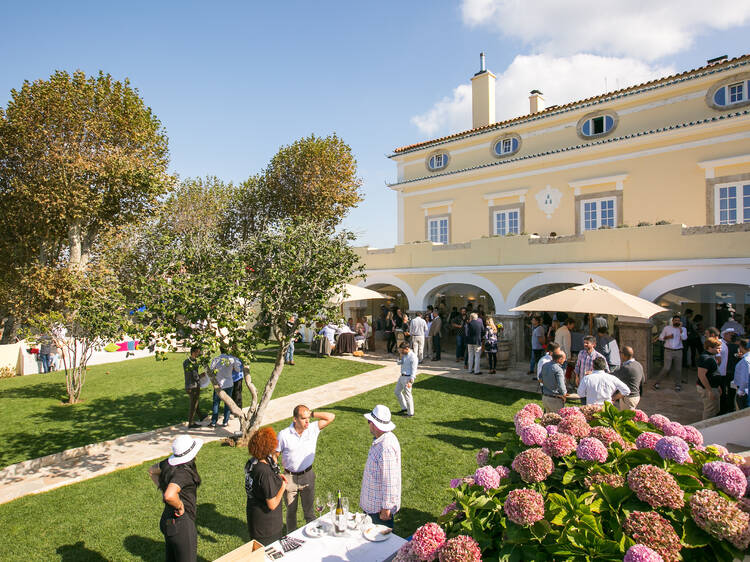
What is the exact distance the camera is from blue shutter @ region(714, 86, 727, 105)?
15664mm

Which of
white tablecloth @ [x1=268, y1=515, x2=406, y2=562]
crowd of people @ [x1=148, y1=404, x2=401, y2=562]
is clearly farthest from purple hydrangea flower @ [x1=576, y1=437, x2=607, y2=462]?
crowd of people @ [x1=148, y1=404, x2=401, y2=562]

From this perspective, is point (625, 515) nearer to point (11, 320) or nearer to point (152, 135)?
point (152, 135)

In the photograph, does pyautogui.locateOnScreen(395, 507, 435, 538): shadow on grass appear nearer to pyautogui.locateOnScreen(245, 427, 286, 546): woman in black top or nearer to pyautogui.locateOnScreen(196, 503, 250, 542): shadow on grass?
pyautogui.locateOnScreen(245, 427, 286, 546): woman in black top

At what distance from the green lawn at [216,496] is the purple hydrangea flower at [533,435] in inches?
131

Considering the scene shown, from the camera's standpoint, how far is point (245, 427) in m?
8.71

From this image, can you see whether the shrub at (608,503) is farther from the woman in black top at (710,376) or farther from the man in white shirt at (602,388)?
the woman in black top at (710,376)

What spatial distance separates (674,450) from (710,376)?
7.43m

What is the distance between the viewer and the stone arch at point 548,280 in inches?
559

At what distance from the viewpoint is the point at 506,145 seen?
20.8m

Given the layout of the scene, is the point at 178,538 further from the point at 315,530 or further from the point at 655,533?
the point at 655,533

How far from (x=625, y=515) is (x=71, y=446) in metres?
10.3

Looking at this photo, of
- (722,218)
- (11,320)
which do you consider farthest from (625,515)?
(11,320)

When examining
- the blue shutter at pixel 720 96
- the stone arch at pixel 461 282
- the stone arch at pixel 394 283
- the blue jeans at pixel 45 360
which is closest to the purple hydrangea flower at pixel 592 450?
the stone arch at pixel 461 282

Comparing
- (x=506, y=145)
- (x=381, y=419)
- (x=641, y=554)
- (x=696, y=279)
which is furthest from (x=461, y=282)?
(x=641, y=554)
